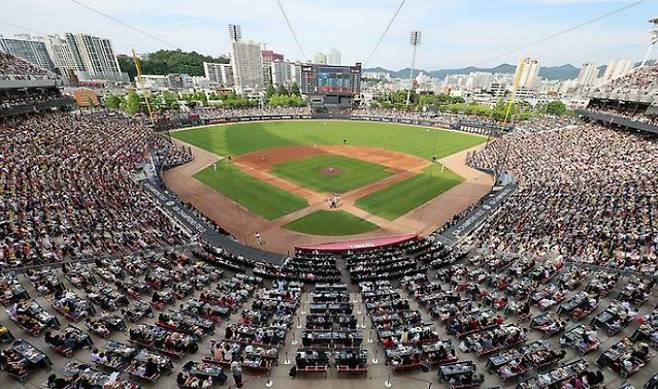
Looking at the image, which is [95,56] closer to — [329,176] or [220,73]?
[220,73]

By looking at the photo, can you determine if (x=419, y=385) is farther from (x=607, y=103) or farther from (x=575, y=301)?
(x=607, y=103)

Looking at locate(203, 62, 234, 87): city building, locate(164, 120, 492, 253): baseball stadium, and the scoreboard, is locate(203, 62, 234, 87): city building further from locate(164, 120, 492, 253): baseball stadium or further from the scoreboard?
locate(164, 120, 492, 253): baseball stadium

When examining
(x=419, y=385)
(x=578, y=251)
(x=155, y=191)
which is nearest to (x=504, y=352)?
(x=419, y=385)

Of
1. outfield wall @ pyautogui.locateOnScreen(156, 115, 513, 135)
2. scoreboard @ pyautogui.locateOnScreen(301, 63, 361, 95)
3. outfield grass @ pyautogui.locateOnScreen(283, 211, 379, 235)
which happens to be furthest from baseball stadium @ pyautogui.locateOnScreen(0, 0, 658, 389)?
scoreboard @ pyautogui.locateOnScreen(301, 63, 361, 95)

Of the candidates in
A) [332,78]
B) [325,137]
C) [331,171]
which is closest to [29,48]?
[332,78]

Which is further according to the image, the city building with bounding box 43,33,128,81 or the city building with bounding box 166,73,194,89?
the city building with bounding box 43,33,128,81
